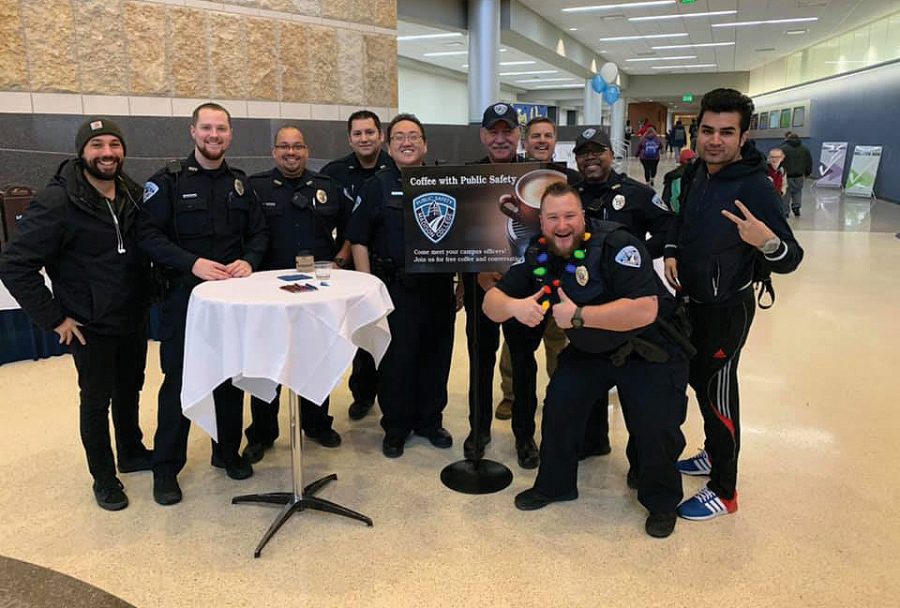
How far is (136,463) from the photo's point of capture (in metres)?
3.17

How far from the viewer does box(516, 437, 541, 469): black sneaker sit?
320 centimetres

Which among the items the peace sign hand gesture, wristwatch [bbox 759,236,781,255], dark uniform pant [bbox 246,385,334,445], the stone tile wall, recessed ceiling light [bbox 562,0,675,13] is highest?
recessed ceiling light [bbox 562,0,675,13]

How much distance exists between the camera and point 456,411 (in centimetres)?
→ 392

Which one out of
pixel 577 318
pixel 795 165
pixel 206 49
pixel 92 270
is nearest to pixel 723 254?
pixel 577 318

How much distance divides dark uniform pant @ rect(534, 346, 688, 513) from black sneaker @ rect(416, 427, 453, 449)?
778mm

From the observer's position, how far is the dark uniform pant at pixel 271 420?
3369mm

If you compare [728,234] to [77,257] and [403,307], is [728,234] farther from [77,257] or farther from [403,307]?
[77,257]

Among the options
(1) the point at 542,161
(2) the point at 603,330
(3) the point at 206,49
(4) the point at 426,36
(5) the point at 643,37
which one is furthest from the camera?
(5) the point at 643,37

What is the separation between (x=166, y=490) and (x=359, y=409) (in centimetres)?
122

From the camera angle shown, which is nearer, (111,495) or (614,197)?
(111,495)

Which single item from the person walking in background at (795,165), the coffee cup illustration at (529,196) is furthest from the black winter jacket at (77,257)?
the person walking in background at (795,165)

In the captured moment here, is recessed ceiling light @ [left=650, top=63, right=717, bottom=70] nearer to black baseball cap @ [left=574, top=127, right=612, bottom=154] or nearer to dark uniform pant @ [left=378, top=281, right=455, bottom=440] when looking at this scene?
black baseball cap @ [left=574, top=127, right=612, bottom=154]

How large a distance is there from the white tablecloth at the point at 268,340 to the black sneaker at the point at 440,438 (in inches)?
45.8

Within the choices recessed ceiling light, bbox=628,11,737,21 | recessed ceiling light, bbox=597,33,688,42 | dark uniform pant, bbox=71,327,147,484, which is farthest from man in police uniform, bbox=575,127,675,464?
recessed ceiling light, bbox=597,33,688,42
